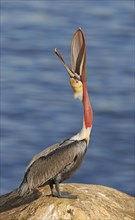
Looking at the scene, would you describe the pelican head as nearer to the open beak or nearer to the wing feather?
the open beak

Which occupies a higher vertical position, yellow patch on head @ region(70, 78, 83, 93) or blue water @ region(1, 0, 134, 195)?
blue water @ region(1, 0, 134, 195)

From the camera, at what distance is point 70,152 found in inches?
545

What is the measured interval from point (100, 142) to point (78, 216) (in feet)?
38.4

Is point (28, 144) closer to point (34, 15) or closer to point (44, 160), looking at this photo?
point (34, 15)

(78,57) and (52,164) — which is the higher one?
(78,57)

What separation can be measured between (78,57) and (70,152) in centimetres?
117

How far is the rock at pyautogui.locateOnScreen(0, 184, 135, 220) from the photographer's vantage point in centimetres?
1358

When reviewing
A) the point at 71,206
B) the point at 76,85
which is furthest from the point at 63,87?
the point at 71,206

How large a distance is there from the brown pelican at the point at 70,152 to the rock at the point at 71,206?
6.7 inches

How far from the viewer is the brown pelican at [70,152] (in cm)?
1377

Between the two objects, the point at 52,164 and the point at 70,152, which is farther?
the point at 52,164

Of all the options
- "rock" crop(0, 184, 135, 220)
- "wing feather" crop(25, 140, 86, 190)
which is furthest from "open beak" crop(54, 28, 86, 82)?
"rock" crop(0, 184, 135, 220)

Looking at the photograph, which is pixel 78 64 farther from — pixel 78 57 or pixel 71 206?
pixel 71 206

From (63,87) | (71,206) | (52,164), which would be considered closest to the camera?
(71,206)
